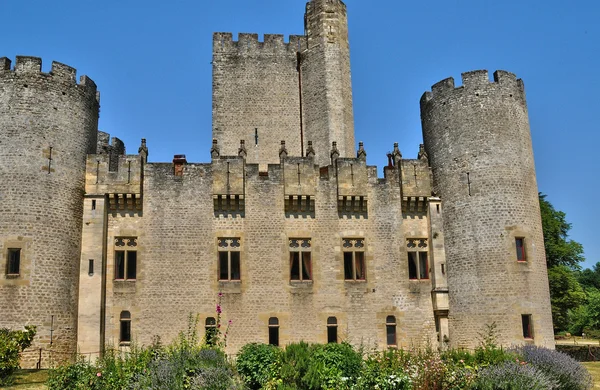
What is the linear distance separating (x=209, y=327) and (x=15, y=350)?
25.5 feet

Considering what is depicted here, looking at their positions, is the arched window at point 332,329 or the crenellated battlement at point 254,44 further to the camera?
the crenellated battlement at point 254,44

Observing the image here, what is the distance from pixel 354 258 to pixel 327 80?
10.8 metres

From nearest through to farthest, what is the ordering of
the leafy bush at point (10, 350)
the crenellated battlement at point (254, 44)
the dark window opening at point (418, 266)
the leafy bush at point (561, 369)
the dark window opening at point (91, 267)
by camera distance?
1. the leafy bush at point (561, 369)
2. the leafy bush at point (10, 350)
3. the dark window opening at point (91, 267)
4. the dark window opening at point (418, 266)
5. the crenellated battlement at point (254, 44)

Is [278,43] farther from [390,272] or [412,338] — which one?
[412,338]

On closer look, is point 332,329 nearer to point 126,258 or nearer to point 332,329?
point 332,329

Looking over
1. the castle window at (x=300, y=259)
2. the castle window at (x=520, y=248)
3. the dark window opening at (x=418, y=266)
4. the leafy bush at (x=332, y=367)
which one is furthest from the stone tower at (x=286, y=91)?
the leafy bush at (x=332, y=367)

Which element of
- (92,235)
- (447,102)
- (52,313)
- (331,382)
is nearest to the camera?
(331,382)

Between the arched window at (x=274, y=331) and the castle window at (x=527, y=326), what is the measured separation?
394 inches

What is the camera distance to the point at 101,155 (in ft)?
86.1

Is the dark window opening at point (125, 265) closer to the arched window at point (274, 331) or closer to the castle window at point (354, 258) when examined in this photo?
the arched window at point (274, 331)

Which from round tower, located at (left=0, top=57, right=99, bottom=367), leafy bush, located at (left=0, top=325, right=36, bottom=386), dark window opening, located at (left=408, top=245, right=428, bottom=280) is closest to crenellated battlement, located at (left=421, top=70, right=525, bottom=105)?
dark window opening, located at (left=408, top=245, right=428, bottom=280)

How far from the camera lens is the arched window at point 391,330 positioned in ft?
85.9

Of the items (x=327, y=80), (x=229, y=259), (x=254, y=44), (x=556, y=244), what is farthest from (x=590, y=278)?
(x=229, y=259)

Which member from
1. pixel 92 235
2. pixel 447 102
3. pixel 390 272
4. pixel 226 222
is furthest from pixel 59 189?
pixel 447 102
